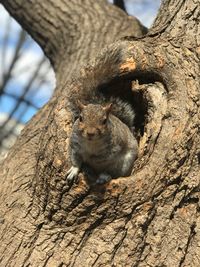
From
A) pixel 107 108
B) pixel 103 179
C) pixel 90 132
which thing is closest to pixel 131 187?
pixel 103 179

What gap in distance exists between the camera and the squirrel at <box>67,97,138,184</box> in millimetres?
Result: 2740

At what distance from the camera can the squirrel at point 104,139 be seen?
274 cm

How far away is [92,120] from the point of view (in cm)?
274

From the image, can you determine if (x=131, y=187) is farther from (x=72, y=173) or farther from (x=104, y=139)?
(x=104, y=139)

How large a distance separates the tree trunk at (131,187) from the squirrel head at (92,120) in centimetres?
6

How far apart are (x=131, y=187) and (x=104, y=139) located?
469 mm

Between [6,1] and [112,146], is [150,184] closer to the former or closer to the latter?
[112,146]

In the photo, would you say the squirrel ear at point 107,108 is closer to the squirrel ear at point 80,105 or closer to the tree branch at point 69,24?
the squirrel ear at point 80,105

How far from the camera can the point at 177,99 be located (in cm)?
267

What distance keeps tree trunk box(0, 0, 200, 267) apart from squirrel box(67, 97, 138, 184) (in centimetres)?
6

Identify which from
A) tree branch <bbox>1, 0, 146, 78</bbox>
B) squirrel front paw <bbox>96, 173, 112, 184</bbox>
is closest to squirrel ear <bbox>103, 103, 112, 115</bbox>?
squirrel front paw <bbox>96, 173, 112, 184</bbox>

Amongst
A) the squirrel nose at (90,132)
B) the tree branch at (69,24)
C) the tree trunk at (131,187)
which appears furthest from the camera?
the tree branch at (69,24)

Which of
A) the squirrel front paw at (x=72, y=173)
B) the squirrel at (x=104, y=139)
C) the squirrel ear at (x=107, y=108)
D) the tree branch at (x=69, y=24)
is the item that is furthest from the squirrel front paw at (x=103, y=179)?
the tree branch at (x=69, y=24)

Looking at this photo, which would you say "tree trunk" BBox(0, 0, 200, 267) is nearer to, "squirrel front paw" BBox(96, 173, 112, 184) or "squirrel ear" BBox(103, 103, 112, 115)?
"squirrel front paw" BBox(96, 173, 112, 184)
